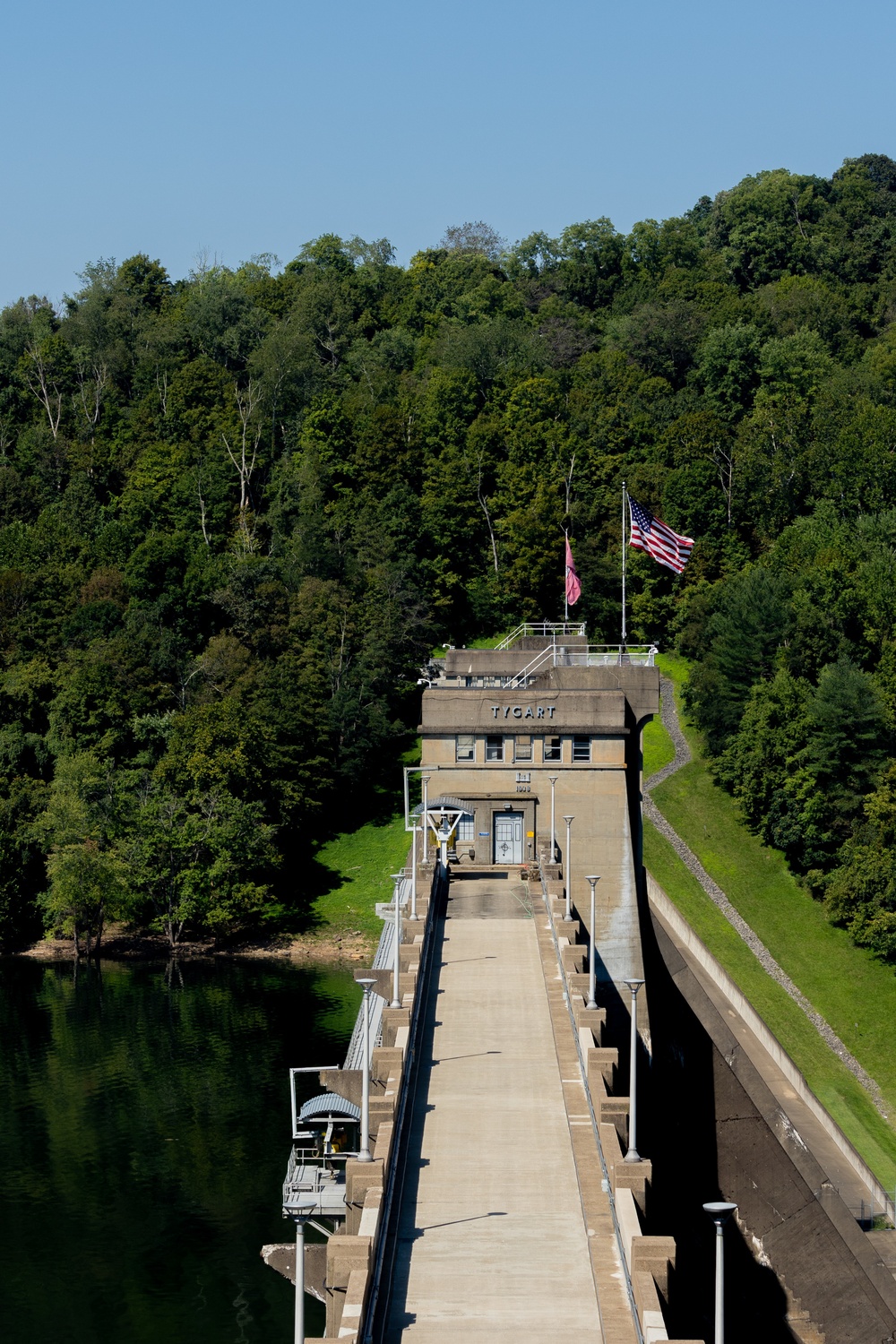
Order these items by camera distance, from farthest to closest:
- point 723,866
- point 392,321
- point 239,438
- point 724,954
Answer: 1. point 392,321
2. point 239,438
3. point 723,866
4. point 724,954

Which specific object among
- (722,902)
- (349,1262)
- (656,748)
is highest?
(656,748)

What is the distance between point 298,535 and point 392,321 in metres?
64.1

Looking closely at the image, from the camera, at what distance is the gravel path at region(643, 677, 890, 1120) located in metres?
76.5

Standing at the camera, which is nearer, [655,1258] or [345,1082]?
[655,1258]

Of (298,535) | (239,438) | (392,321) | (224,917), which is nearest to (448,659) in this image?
(224,917)

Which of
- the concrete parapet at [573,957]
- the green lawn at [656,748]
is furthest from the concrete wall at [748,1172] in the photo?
the green lawn at [656,748]

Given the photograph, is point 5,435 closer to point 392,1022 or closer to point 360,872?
point 360,872

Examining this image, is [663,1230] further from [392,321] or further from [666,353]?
[392,321]

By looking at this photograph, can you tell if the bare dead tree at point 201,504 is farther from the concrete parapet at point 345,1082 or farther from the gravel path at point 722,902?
the concrete parapet at point 345,1082

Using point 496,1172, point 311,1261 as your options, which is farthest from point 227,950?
point 496,1172

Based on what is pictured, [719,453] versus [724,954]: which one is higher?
[719,453]

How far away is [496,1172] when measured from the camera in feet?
111

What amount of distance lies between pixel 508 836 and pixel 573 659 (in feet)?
34.3

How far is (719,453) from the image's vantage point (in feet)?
456
